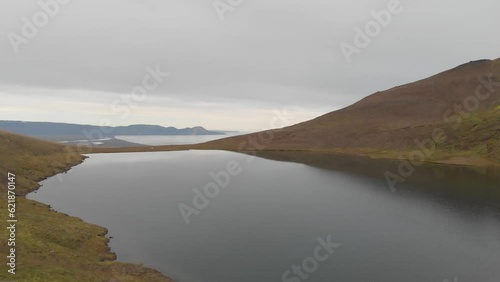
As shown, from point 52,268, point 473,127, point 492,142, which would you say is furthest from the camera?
point 473,127

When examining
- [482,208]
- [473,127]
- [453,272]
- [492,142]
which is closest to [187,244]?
[453,272]

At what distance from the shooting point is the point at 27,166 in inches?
3930

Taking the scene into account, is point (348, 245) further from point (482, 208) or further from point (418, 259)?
point (482, 208)

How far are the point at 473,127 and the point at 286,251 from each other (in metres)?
172
